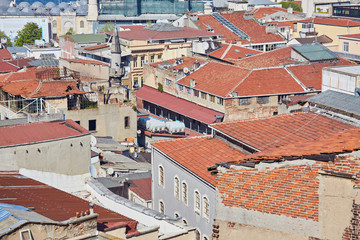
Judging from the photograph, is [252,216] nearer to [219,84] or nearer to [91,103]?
[91,103]

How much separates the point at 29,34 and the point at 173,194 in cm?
9200

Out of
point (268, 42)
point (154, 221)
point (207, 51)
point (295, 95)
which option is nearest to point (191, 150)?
point (154, 221)

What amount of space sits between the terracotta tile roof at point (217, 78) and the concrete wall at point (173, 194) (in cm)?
2080

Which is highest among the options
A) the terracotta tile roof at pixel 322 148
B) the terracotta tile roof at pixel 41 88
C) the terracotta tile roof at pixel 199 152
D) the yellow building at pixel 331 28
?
the terracotta tile roof at pixel 322 148

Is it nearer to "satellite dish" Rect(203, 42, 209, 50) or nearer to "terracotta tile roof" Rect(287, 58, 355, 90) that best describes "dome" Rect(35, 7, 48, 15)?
"satellite dish" Rect(203, 42, 209, 50)

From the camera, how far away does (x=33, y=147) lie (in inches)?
1201

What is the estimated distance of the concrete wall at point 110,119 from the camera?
153 ft

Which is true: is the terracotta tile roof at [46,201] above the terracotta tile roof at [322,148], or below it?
below

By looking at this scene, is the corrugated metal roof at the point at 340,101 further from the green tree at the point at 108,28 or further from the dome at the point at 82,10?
the dome at the point at 82,10

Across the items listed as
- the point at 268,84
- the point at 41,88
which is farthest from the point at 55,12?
the point at 41,88

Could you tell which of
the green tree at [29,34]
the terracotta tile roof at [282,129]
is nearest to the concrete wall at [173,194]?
the terracotta tile roof at [282,129]

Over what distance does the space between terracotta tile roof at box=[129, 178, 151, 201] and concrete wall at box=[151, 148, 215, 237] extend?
3.25ft

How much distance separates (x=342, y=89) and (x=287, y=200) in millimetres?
32975

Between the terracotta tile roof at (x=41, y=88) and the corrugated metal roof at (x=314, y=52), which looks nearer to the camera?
the terracotta tile roof at (x=41, y=88)
